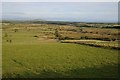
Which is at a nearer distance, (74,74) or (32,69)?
(74,74)

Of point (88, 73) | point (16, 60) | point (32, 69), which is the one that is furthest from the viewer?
point (16, 60)

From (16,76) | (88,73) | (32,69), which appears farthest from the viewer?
(32,69)

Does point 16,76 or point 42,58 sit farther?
point 42,58

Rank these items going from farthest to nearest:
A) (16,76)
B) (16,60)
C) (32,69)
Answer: (16,60) → (32,69) → (16,76)

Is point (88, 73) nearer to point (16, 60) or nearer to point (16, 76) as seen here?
point (16, 76)

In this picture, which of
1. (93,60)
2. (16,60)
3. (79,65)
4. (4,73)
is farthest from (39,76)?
(93,60)

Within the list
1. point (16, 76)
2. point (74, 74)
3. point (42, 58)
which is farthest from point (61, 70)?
point (42, 58)

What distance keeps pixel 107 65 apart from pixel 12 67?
38.4 ft

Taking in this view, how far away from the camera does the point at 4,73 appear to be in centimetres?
2481

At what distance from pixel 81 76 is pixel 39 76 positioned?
4132 mm

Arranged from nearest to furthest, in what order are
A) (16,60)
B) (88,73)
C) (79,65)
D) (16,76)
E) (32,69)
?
(16,76) < (88,73) < (32,69) < (79,65) < (16,60)

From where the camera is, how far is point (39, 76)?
2373 cm

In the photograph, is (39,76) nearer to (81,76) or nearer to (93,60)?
(81,76)

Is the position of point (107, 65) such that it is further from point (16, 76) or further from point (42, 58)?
point (16, 76)
